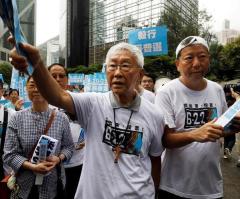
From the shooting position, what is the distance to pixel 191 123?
2162 millimetres

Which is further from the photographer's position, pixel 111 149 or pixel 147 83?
pixel 147 83

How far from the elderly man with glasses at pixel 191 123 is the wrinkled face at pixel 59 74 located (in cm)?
149

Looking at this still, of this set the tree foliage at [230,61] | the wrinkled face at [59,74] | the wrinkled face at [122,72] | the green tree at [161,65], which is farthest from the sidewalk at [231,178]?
the tree foliage at [230,61]

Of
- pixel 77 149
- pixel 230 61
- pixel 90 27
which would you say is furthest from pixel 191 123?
pixel 90 27

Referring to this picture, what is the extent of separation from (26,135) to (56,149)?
28cm

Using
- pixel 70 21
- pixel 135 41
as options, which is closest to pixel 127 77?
pixel 135 41

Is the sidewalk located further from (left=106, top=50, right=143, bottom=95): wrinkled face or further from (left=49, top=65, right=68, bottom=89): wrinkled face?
(left=106, top=50, right=143, bottom=95): wrinkled face

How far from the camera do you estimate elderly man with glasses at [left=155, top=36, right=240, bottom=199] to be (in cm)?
216

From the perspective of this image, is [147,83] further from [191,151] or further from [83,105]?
[83,105]

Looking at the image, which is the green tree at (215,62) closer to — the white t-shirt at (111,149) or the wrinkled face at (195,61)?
the wrinkled face at (195,61)

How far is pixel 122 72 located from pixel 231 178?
4.39 m

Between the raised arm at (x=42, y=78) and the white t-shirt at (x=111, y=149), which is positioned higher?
the raised arm at (x=42, y=78)

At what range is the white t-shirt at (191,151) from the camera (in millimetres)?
2166

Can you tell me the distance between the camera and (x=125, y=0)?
46.6m
